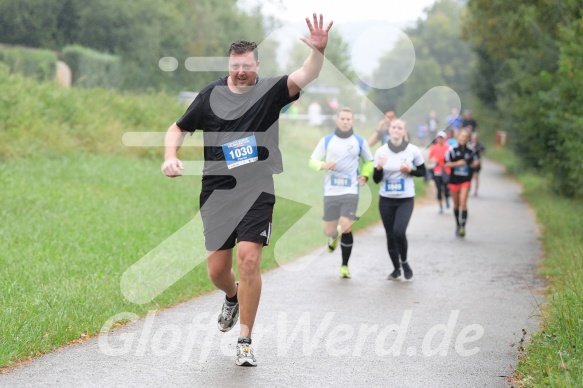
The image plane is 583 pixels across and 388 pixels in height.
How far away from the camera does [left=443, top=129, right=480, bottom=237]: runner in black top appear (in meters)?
17.2

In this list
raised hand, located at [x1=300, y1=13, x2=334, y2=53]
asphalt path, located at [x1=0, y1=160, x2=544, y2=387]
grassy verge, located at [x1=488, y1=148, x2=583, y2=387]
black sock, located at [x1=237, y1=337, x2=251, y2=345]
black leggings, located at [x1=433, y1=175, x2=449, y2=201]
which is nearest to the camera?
grassy verge, located at [x1=488, y1=148, x2=583, y2=387]

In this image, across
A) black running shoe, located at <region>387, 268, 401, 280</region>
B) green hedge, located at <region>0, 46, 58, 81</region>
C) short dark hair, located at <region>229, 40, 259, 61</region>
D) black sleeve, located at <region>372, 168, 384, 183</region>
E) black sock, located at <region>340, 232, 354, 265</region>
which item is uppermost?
short dark hair, located at <region>229, 40, 259, 61</region>

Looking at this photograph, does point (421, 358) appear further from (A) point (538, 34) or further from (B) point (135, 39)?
(B) point (135, 39)

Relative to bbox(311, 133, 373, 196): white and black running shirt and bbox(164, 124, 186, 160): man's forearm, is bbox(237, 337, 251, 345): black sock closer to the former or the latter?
bbox(164, 124, 186, 160): man's forearm

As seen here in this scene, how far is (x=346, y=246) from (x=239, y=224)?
5.09m

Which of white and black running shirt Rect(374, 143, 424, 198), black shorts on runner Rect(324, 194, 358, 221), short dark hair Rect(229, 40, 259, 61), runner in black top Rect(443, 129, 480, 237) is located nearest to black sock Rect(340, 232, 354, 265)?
black shorts on runner Rect(324, 194, 358, 221)

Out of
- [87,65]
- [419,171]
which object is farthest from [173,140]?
[87,65]

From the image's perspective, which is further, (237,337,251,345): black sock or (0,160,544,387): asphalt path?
(237,337,251,345): black sock

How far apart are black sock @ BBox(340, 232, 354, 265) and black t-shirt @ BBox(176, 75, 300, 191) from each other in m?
4.99

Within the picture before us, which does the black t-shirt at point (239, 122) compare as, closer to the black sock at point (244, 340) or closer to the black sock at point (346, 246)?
the black sock at point (244, 340)

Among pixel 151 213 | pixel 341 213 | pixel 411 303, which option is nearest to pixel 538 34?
pixel 151 213

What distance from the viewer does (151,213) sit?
1608 cm

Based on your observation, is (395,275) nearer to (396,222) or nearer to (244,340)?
(396,222)

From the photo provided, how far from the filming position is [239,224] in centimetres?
688
